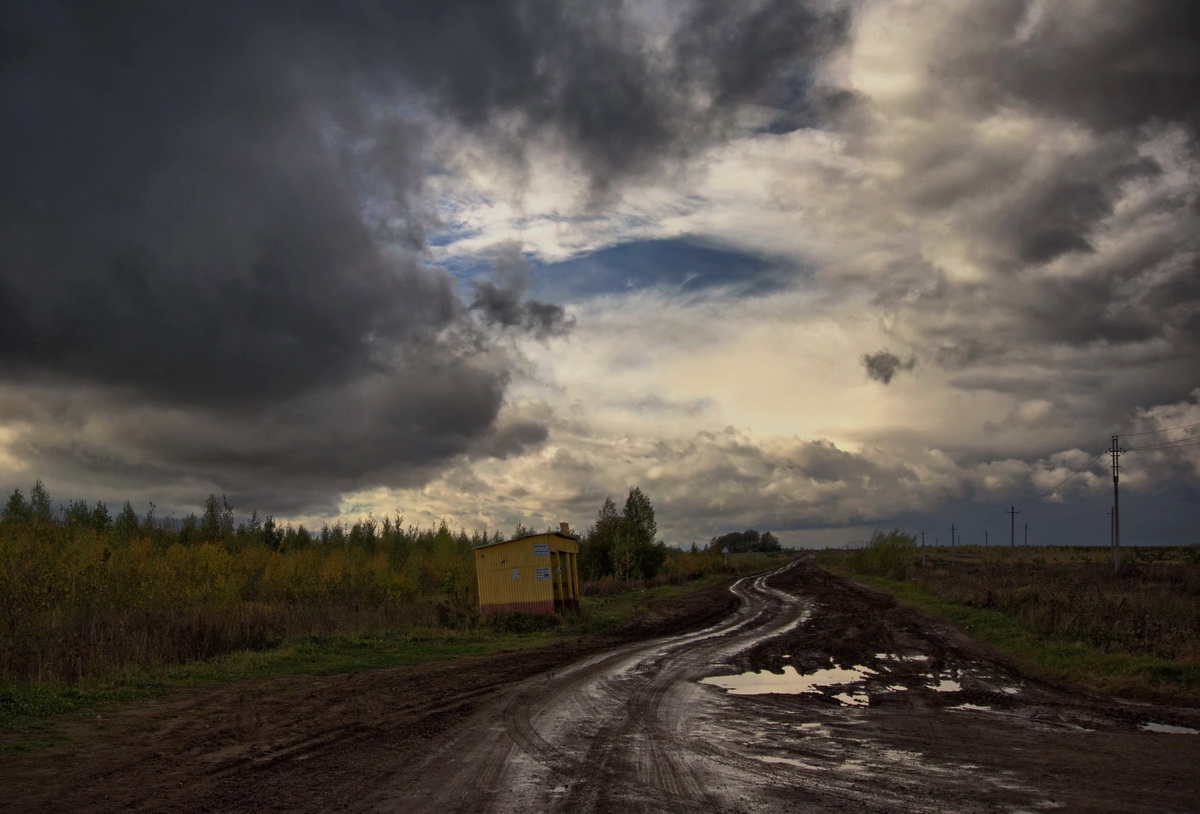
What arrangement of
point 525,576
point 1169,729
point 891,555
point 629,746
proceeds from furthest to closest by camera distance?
point 891,555, point 525,576, point 1169,729, point 629,746

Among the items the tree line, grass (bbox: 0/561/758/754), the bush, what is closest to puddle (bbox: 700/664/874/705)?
grass (bbox: 0/561/758/754)

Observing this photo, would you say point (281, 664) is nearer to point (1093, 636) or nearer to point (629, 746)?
point (629, 746)

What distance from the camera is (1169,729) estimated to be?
1086 centimetres

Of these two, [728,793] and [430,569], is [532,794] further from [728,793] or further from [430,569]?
[430,569]

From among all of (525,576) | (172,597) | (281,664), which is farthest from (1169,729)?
(172,597)

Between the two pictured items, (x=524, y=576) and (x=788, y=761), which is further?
(x=524, y=576)

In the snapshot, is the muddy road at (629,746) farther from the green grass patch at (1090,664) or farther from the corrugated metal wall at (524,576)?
the corrugated metal wall at (524,576)

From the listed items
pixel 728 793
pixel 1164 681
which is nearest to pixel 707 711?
pixel 728 793

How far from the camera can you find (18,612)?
18.9m

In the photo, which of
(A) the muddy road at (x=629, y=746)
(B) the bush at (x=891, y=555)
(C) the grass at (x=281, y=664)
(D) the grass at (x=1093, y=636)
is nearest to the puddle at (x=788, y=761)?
(A) the muddy road at (x=629, y=746)

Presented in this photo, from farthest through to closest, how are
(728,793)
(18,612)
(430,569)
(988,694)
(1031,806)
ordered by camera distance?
(430,569) → (18,612) → (988,694) → (728,793) → (1031,806)

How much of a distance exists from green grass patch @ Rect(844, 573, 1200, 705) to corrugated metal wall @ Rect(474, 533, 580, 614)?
14.5 m

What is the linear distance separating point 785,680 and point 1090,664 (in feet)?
22.3

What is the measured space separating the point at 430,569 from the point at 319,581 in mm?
10489
